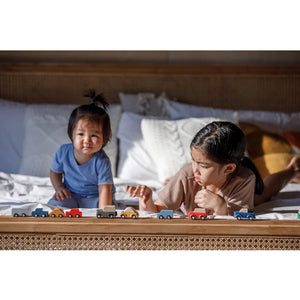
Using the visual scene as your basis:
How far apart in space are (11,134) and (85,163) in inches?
34.9

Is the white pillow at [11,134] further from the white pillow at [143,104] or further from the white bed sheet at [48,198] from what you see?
the white pillow at [143,104]

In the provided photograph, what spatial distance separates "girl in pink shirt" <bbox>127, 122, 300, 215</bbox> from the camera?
1.60m

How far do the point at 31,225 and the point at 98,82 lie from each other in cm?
143

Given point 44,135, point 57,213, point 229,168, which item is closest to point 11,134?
point 44,135

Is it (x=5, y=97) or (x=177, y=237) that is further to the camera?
(x=5, y=97)

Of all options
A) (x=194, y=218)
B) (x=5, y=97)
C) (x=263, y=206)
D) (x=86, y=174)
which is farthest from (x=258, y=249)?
(x=5, y=97)

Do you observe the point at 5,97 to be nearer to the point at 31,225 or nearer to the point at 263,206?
the point at 31,225

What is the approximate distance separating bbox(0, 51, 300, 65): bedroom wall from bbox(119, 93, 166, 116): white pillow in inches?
11.1

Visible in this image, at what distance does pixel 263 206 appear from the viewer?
76.7 inches

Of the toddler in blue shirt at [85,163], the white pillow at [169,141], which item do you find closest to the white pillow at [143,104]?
the white pillow at [169,141]

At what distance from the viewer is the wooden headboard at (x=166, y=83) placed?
2.84 metres

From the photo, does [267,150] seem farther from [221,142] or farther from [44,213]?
[44,213]

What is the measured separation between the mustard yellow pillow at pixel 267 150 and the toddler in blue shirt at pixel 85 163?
3.14 ft

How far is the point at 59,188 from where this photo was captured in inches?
71.6
